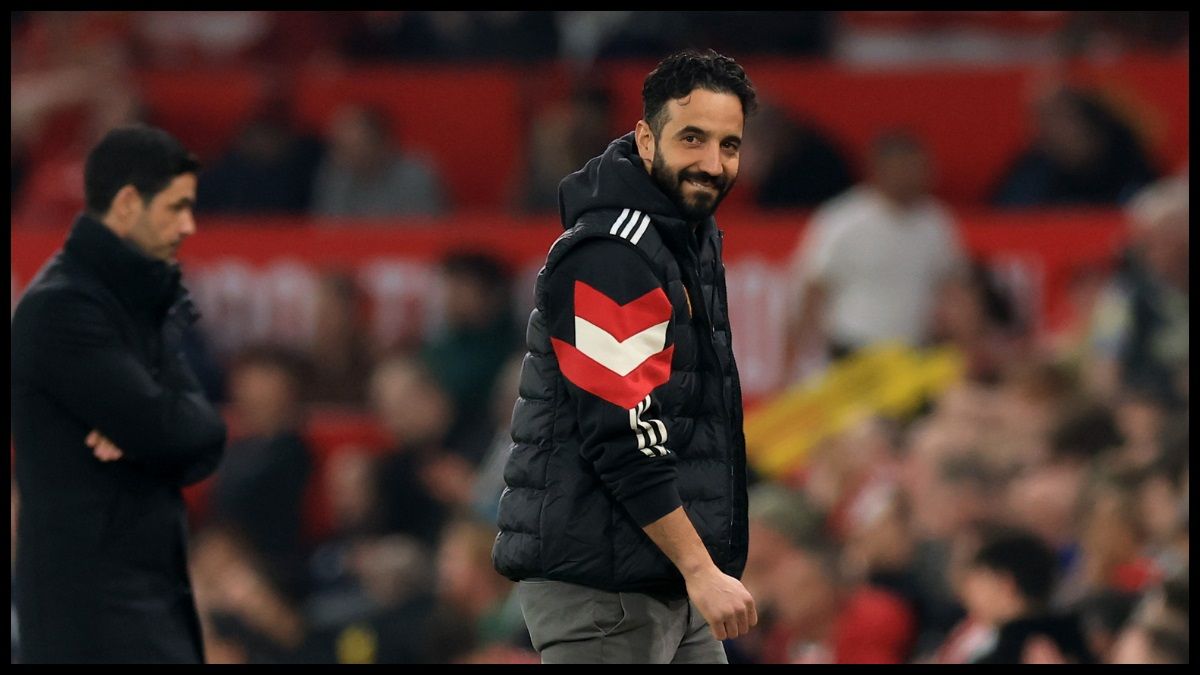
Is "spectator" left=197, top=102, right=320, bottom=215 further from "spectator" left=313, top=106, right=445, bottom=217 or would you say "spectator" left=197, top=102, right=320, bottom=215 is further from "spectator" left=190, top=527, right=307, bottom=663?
"spectator" left=190, top=527, right=307, bottom=663

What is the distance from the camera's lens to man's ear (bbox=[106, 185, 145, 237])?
197 inches

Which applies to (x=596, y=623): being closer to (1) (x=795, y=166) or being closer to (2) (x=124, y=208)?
(2) (x=124, y=208)

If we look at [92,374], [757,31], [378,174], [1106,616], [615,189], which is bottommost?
[1106,616]

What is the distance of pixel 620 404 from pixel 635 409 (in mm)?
31

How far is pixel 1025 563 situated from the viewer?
20.9 feet

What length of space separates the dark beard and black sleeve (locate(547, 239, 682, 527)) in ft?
0.56

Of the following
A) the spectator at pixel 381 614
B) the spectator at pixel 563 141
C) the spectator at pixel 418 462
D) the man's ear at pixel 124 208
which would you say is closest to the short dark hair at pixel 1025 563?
the spectator at pixel 381 614

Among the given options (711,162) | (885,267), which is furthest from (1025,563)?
(885,267)

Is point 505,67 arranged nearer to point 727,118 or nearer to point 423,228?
point 423,228

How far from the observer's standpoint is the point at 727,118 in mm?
4098

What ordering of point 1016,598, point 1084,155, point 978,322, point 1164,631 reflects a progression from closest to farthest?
1. point 1164,631
2. point 1016,598
3. point 978,322
4. point 1084,155
